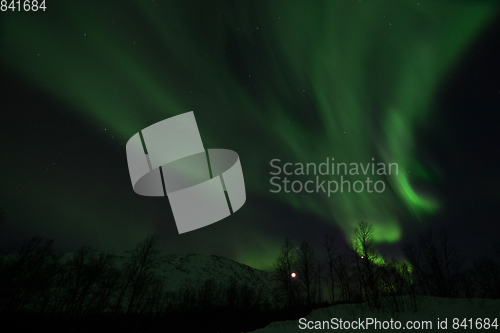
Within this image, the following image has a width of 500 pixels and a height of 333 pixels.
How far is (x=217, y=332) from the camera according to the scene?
30344 mm

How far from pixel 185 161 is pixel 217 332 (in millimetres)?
25073

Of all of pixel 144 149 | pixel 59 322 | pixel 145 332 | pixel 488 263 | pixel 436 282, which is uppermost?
pixel 144 149

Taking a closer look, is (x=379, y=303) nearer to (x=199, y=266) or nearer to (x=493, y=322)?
(x=493, y=322)

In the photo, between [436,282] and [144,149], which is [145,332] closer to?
[144,149]

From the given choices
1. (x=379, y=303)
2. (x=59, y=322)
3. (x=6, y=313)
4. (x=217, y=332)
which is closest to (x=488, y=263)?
(x=379, y=303)

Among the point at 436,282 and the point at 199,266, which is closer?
the point at 436,282

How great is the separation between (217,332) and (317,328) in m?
26.9

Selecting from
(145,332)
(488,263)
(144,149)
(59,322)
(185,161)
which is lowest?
(145,332)

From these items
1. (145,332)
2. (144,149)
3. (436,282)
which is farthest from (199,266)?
(144,149)

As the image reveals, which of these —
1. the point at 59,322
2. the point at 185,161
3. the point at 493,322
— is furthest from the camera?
the point at 59,322

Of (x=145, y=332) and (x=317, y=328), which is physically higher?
(x=317, y=328)

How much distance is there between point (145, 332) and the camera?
3659 cm

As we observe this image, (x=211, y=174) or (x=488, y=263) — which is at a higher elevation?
(x=211, y=174)

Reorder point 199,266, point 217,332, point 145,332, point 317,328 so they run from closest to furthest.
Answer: point 317,328 < point 217,332 < point 145,332 < point 199,266
